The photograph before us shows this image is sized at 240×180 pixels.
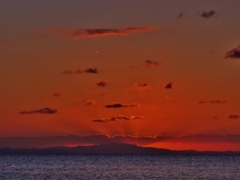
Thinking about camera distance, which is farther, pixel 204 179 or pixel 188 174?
pixel 188 174

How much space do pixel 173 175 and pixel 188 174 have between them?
3800 millimetres

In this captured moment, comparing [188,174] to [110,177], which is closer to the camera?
[110,177]

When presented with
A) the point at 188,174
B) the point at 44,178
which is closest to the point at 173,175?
the point at 188,174

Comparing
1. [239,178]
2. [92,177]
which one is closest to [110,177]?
[92,177]

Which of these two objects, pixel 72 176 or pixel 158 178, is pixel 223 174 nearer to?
pixel 158 178

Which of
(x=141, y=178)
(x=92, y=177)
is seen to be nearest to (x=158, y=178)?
(x=141, y=178)

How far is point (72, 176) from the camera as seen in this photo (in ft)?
402

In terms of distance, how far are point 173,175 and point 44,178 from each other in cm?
2455

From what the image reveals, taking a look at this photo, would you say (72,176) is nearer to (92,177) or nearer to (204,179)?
(92,177)

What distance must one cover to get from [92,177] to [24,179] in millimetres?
12096

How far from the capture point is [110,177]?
12000 cm

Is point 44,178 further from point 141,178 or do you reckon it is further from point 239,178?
point 239,178

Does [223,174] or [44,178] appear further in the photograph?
[223,174]

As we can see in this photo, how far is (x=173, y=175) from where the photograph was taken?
414 feet
